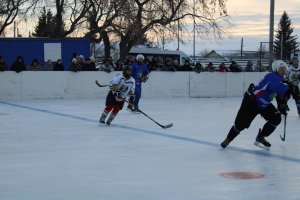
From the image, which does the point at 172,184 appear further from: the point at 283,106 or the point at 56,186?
the point at 283,106

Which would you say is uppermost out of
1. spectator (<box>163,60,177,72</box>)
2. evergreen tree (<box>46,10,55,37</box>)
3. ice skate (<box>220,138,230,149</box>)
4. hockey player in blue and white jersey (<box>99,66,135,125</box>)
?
evergreen tree (<box>46,10,55,37</box>)

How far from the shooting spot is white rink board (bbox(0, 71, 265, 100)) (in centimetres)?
1823

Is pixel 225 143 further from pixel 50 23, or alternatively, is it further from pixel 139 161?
pixel 50 23

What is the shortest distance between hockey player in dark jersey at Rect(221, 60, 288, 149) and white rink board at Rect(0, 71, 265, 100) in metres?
11.3

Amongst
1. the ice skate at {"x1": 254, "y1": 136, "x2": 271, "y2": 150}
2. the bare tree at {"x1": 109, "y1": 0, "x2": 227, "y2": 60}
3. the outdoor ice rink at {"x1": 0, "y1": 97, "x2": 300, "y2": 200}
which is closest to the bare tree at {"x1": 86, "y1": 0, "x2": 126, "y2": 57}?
the bare tree at {"x1": 109, "y1": 0, "x2": 227, "y2": 60}

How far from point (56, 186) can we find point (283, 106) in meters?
3.70

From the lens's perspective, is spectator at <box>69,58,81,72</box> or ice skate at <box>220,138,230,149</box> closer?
ice skate at <box>220,138,230,149</box>

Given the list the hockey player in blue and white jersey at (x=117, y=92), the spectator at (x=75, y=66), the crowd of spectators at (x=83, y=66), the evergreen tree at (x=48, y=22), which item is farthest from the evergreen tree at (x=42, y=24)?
the hockey player in blue and white jersey at (x=117, y=92)

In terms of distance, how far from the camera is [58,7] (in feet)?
94.7

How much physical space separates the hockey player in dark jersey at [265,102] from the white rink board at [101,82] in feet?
37.1

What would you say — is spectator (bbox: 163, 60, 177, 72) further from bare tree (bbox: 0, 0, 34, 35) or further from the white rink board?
bare tree (bbox: 0, 0, 34, 35)

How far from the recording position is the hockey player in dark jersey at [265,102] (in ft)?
25.0

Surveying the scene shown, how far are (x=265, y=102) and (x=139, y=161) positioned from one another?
1.95 m

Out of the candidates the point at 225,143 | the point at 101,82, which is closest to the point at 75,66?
the point at 101,82
